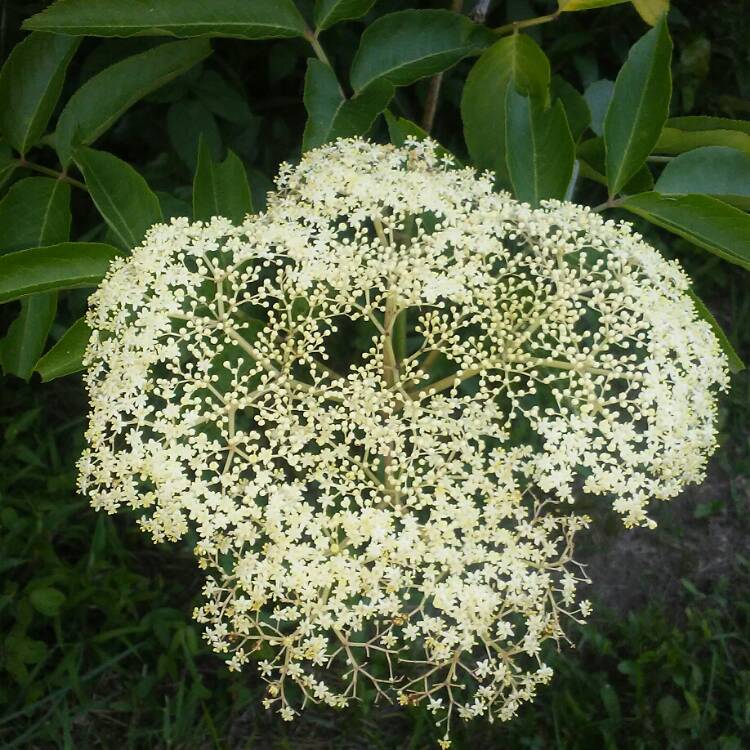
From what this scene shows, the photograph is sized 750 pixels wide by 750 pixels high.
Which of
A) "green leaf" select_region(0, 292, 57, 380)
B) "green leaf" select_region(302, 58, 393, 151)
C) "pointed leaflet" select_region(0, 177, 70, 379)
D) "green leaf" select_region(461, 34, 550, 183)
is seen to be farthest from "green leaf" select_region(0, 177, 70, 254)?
"green leaf" select_region(461, 34, 550, 183)

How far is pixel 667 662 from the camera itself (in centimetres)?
293

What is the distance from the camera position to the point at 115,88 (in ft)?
6.70

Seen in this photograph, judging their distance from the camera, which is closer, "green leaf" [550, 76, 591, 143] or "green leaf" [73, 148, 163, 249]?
"green leaf" [73, 148, 163, 249]

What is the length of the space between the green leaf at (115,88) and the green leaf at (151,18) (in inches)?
9.3

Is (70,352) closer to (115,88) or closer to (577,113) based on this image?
(115,88)

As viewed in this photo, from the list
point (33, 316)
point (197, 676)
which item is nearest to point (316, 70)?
point (33, 316)

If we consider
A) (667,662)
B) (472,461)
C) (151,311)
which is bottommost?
(667,662)

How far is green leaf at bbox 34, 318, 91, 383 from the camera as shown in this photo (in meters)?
1.79

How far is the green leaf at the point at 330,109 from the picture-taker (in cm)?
188

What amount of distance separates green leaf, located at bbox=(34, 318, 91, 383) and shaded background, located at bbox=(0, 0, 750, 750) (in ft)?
3.11

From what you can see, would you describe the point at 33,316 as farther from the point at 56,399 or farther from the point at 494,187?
the point at 56,399

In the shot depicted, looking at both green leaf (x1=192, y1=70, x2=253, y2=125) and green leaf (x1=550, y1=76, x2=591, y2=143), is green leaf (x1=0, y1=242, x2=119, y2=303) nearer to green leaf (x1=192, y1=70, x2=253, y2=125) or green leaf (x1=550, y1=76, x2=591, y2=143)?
green leaf (x1=192, y1=70, x2=253, y2=125)

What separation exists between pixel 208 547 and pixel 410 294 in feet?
1.72

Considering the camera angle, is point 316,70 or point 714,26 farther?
point 714,26
